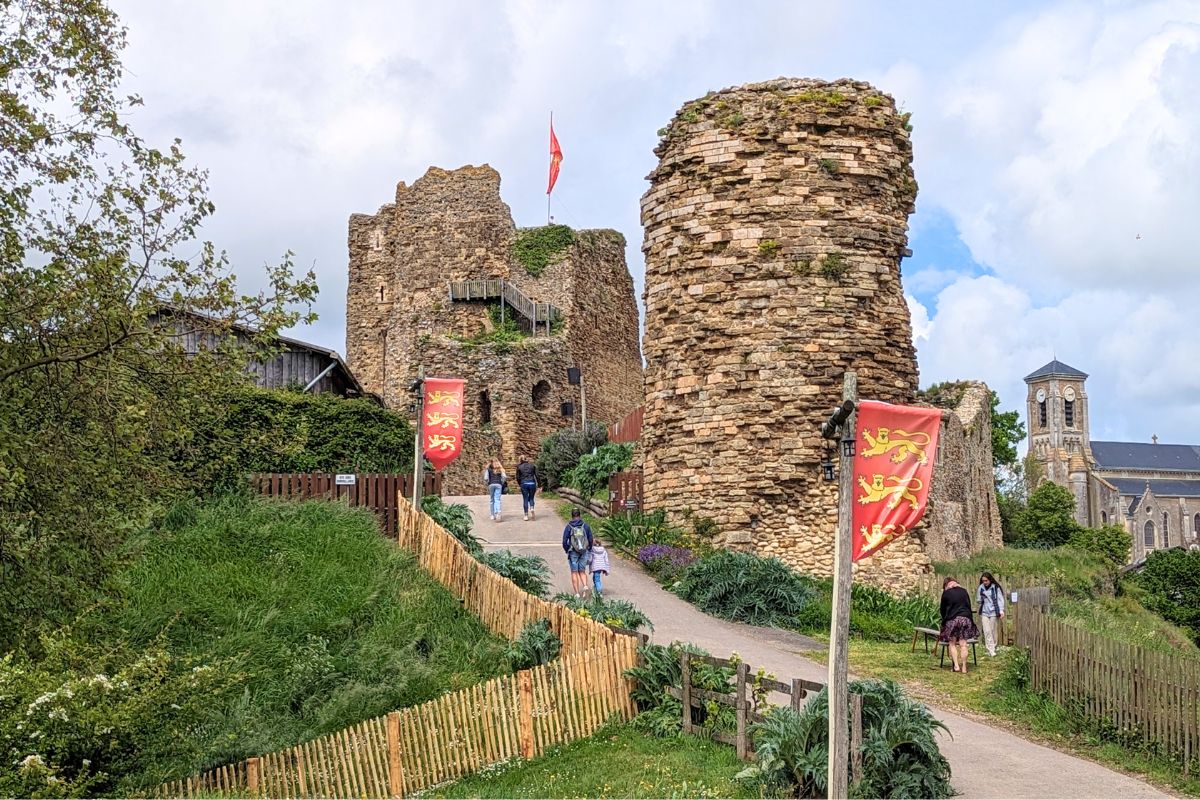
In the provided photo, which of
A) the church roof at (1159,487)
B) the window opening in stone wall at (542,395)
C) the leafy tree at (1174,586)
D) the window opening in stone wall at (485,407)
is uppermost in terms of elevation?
the window opening in stone wall at (542,395)

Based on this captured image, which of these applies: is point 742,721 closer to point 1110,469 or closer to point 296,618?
point 296,618

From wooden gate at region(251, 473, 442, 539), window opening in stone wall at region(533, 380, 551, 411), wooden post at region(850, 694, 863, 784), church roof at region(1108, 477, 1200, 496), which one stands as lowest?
wooden post at region(850, 694, 863, 784)

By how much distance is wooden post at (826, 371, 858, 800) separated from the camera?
335 inches

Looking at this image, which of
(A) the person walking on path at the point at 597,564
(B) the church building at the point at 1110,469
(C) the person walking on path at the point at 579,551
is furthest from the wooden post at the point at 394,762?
(B) the church building at the point at 1110,469

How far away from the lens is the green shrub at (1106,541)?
174ft

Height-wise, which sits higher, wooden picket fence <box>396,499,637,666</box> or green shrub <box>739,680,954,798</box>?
wooden picket fence <box>396,499,637,666</box>

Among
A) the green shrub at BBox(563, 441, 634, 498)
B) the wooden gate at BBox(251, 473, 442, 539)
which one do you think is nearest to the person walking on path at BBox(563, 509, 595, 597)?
the wooden gate at BBox(251, 473, 442, 539)

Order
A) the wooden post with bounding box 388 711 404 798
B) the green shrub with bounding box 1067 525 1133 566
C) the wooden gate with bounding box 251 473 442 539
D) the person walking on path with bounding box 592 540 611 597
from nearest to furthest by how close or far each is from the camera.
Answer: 1. the wooden post with bounding box 388 711 404 798
2. the person walking on path with bounding box 592 540 611 597
3. the wooden gate with bounding box 251 473 442 539
4. the green shrub with bounding box 1067 525 1133 566

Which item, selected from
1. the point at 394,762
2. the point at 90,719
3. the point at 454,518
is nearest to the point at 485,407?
the point at 454,518

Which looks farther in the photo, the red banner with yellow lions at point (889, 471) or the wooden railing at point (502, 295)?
the wooden railing at point (502, 295)

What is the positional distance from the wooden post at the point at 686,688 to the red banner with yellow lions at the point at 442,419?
8.83 metres

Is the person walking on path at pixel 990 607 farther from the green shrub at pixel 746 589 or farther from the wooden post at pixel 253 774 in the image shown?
the wooden post at pixel 253 774

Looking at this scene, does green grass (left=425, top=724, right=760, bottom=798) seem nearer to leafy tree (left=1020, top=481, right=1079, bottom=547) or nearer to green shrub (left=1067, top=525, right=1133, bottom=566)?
leafy tree (left=1020, top=481, right=1079, bottom=547)

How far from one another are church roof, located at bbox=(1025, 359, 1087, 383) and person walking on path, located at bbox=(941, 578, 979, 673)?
125 metres
